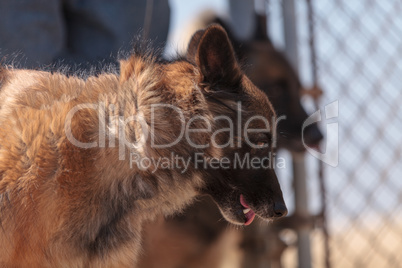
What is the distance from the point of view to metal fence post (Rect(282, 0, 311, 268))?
10.3ft

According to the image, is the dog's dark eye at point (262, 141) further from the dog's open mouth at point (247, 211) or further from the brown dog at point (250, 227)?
the brown dog at point (250, 227)

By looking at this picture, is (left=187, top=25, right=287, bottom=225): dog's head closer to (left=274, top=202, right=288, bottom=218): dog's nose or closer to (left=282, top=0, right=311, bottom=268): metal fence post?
(left=274, top=202, right=288, bottom=218): dog's nose

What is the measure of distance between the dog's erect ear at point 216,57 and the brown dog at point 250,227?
41 cm

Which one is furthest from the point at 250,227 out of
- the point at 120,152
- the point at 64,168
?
the point at 64,168

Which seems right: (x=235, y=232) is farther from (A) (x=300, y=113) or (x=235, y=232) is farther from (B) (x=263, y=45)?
(B) (x=263, y=45)

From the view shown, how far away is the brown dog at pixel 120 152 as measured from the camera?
1.53 metres

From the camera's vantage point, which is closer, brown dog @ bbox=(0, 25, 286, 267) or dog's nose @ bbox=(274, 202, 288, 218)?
brown dog @ bbox=(0, 25, 286, 267)

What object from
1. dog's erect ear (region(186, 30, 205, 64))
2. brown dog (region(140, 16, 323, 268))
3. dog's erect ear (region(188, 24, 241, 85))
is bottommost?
A: brown dog (region(140, 16, 323, 268))

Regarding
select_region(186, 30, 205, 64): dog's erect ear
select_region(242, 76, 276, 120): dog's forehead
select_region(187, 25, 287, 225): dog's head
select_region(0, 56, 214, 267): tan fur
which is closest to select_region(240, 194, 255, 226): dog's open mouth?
select_region(187, 25, 287, 225): dog's head

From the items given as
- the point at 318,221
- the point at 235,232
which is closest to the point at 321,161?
the point at 318,221

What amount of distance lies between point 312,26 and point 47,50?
157 cm

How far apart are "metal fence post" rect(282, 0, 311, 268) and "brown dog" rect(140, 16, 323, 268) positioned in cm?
15

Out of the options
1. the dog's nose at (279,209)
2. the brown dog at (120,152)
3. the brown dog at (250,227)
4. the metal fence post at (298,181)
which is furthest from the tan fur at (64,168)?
the metal fence post at (298,181)

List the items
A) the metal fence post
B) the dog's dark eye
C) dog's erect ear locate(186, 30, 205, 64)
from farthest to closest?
the metal fence post < dog's erect ear locate(186, 30, 205, 64) < the dog's dark eye
